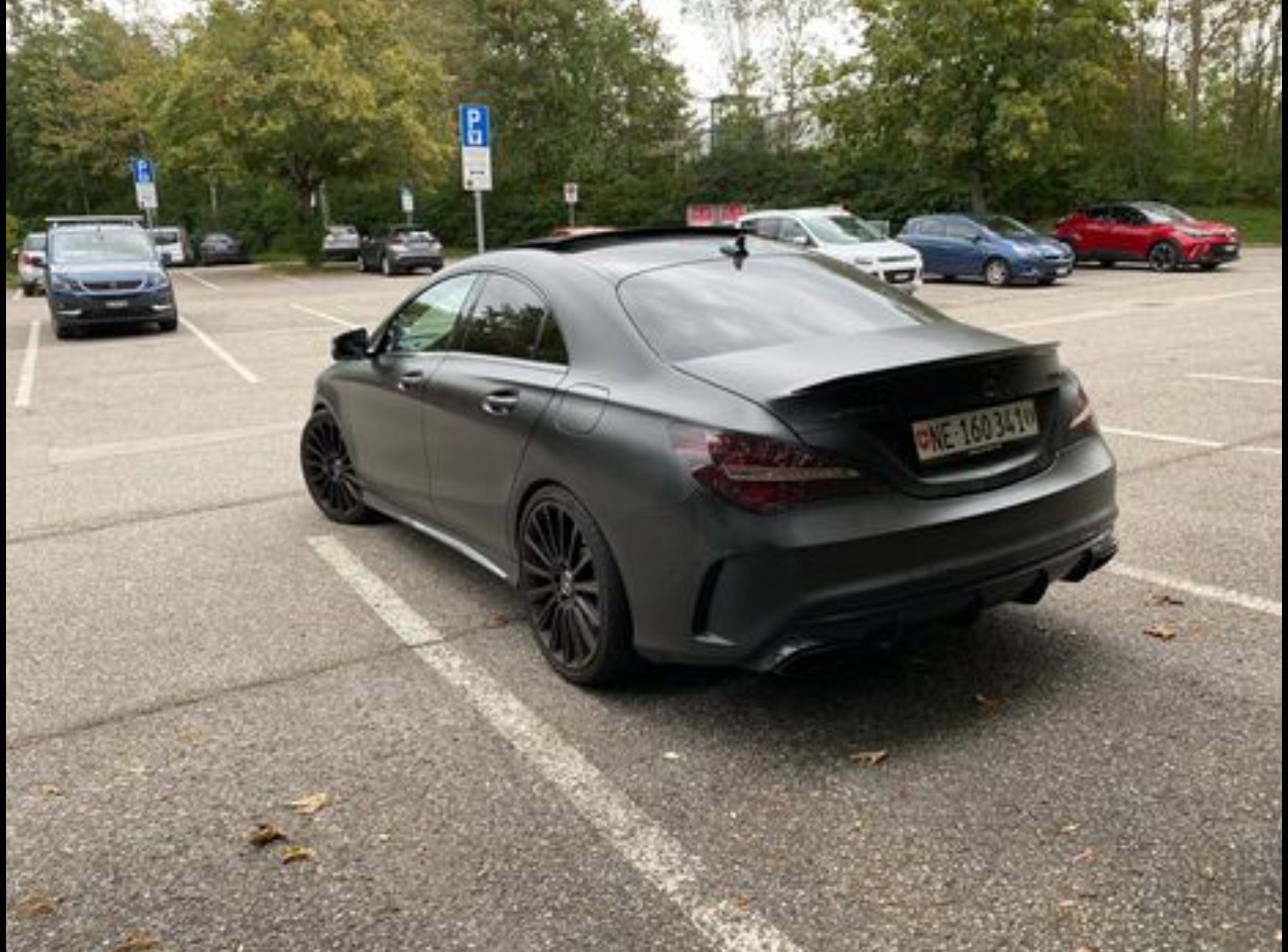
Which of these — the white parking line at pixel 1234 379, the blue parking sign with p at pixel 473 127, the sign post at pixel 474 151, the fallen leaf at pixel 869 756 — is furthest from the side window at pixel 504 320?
the blue parking sign with p at pixel 473 127

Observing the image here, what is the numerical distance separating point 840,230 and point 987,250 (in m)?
3.48

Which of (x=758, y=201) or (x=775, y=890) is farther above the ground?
(x=758, y=201)

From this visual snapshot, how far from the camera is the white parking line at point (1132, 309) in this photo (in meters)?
14.9

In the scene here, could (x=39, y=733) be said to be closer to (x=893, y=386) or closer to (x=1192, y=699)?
(x=893, y=386)

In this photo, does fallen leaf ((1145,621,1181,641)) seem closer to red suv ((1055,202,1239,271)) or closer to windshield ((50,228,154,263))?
windshield ((50,228,154,263))

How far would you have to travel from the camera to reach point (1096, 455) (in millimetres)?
3938

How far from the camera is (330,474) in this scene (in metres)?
6.17

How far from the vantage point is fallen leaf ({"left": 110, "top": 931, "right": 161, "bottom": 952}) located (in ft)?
8.73

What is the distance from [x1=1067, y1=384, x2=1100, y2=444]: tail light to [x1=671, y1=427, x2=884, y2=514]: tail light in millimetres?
985

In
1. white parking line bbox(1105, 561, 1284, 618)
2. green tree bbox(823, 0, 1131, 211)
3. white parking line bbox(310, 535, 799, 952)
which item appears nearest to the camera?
white parking line bbox(310, 535, 799, 952)

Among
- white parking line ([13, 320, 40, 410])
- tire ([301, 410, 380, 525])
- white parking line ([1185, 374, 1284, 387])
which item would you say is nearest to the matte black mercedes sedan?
tire ([301, 410, 380, 525])

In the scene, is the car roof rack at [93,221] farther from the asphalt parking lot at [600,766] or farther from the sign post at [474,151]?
the asphalt parking lot at [600,766]


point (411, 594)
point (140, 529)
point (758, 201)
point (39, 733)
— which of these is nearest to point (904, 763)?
point (411, 594)

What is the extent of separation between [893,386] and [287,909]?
213 centimetres
